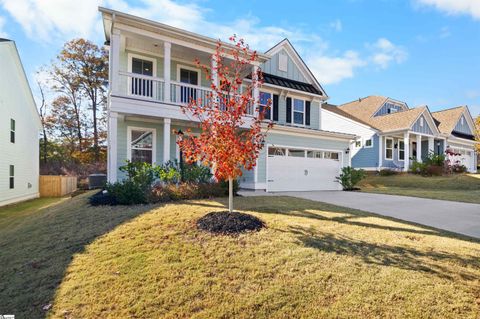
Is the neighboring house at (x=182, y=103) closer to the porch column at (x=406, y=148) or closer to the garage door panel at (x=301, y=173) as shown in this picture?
the garage door panel at (x=301, y=173)

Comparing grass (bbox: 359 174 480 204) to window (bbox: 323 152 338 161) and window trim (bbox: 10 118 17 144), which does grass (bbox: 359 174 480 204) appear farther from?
window trim (bbox: 10 118 17 144)

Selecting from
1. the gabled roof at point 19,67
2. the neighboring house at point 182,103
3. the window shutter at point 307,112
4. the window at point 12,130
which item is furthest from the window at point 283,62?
the window at point 12,130

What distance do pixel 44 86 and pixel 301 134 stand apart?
26119mm

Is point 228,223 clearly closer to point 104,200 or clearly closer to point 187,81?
point 104,200

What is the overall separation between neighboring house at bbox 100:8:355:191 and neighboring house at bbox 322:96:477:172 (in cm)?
809

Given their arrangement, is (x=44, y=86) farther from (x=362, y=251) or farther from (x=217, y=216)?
(x=362, y=251)

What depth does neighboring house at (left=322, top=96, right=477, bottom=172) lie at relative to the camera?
2256 cm

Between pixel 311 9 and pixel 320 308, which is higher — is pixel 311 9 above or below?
above

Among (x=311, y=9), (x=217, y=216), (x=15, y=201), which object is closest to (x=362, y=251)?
(x=217, y=216)

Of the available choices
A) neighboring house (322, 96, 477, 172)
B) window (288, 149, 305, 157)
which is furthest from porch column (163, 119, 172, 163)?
neighboring house (322, 96, 477, 172)

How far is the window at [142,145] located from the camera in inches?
460

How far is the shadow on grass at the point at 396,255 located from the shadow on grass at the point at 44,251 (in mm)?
3935

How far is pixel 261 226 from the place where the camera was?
554 centimetres

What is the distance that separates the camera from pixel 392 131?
21.8 metres
